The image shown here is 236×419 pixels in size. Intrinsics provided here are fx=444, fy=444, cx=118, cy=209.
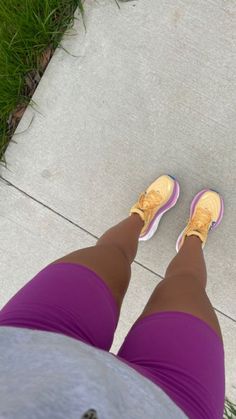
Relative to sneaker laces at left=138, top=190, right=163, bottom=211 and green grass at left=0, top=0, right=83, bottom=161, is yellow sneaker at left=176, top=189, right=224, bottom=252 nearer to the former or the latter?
sneaker laces at left=138, top=190, right=163, bottom=211

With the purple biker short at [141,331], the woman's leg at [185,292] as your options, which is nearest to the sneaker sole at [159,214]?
the woman's leg at [185,292]

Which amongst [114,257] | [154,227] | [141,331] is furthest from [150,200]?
[141,331]

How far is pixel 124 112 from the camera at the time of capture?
189 centimetres

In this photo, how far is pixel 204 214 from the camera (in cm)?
177

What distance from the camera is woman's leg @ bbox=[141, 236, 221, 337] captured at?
48.7 inches

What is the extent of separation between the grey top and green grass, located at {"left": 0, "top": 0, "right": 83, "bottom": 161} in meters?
1.26

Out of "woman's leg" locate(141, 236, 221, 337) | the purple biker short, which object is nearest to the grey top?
the purple biker short

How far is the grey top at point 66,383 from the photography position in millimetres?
713

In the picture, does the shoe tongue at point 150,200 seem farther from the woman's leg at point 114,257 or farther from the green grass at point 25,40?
the green grass at point 25,40

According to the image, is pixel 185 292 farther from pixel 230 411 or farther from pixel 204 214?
pixel 230 411

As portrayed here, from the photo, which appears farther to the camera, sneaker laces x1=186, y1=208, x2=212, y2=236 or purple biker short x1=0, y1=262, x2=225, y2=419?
sneaker laces x1=186, y1=208, x2=212, y2=236

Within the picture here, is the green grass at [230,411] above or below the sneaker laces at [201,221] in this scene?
→ below

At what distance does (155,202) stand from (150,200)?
2 centimetres

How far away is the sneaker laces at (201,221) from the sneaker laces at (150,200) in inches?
6.3
